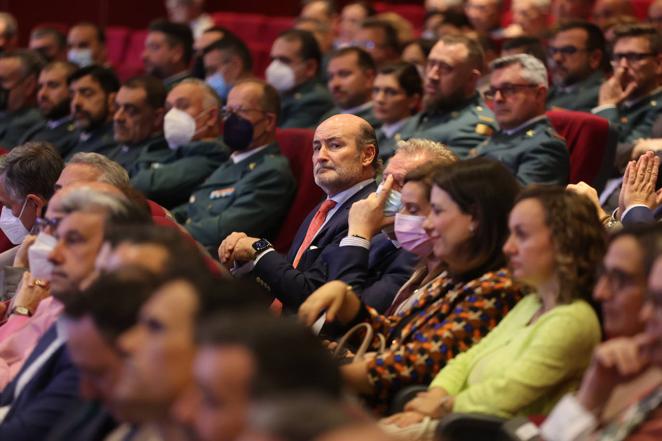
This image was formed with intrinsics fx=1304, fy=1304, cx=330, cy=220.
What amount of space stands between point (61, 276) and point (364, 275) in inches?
36.2

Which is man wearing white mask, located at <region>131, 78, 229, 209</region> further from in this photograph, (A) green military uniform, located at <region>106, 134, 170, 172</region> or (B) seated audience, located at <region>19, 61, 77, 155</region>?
(B) seated audience, located at <region>19, 61, 77, 155</region>

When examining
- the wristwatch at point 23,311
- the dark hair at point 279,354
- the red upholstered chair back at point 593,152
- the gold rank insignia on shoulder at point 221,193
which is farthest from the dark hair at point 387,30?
the dark hair at point 279,354

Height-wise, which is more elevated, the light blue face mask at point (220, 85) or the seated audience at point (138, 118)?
the seated audience at point (138, 118)

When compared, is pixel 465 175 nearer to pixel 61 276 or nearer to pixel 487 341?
pixel 487 341

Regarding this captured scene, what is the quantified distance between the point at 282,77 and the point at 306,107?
29cm

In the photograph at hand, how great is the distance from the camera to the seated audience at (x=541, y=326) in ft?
8.06

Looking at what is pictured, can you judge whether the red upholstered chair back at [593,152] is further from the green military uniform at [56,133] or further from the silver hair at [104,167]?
the green military uniform at [56,133]

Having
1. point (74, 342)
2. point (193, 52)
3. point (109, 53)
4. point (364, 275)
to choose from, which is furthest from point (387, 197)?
point (109, 53)

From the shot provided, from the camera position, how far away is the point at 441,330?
109 inches

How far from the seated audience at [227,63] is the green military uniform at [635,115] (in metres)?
2.00

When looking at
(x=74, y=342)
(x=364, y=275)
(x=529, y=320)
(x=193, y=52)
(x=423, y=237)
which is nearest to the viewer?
(x=74, y=342)

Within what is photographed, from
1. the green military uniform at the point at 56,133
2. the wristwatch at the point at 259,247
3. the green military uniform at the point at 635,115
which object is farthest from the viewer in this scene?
the green military uniform at the point at 56,133

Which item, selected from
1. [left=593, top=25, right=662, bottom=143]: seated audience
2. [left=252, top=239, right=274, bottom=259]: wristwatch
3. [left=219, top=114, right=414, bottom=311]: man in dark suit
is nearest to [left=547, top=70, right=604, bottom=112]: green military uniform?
[left=593, top=25, right=662, bottom=143]: seated audience

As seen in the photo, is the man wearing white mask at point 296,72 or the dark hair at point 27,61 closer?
the man wearing white mask at point 296,72
